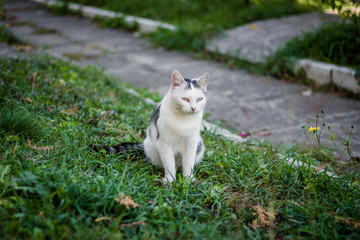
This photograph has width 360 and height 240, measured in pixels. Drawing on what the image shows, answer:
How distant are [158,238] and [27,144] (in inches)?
56.4

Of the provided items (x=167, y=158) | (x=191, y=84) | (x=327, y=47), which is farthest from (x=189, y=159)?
(x=327, y=47)

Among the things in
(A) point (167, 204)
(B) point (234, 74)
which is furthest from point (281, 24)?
(A) point (167, 204)

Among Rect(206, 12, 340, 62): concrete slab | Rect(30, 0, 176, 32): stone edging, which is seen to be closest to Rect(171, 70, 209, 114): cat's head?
Rect(206, 12, 340, 62): concrete slab

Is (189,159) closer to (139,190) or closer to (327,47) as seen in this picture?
(139,190)

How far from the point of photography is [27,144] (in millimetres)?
2660

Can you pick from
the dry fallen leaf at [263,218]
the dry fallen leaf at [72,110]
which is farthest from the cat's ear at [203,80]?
the dry fallen leaf at [72,110]

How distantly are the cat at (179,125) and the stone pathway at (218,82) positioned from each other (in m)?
1.37

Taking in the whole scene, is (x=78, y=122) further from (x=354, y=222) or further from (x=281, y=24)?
(x=281, y=24)

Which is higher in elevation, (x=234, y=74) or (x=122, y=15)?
(x=122, y=15)

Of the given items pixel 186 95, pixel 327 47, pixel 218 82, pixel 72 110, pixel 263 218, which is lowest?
pixel 263 218

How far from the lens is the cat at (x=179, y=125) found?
98.6 inches

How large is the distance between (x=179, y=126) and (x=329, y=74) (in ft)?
10.9

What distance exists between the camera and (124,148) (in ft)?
9.48

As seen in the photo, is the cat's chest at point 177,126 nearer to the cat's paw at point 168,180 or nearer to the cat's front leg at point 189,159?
the cat's front leg at point 189,159
